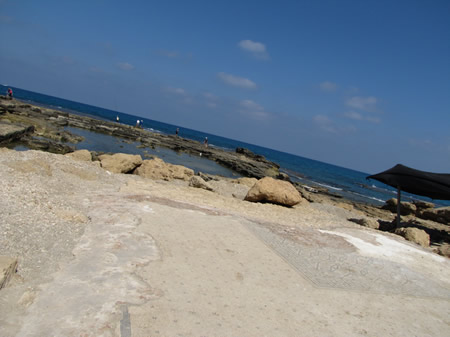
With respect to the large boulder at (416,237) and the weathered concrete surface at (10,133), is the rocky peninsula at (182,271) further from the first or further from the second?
the weathered concrete surface at (10,133)

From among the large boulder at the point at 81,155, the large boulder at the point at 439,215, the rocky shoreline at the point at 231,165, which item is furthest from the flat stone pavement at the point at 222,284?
the large boulder at the point at 439,215

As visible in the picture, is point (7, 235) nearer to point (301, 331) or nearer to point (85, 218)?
point (85, 218)

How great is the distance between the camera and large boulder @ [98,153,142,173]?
1466 centimetres

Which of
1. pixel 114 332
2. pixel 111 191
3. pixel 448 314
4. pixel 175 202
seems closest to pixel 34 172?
pixel 111 191

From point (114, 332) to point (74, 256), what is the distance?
6.40 ft

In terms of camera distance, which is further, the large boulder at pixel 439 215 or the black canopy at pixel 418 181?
the large boulder at pixel 439 215

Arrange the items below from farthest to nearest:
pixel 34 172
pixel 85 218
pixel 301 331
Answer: pixel 34 172
pixel 85 218
pixel 301 331

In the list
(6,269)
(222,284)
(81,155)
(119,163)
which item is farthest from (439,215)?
(6,269)

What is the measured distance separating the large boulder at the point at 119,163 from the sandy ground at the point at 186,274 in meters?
5.20

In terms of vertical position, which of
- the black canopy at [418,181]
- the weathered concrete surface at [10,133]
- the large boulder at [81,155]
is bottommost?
the weathered concrete surface at [10,133]

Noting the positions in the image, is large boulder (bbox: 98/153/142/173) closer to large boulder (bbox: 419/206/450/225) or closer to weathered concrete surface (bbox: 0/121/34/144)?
weathered concrete surface (bbox: 0/121/34/144)

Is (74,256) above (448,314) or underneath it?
underneath

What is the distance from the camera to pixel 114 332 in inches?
133

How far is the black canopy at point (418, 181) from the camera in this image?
1274cm
